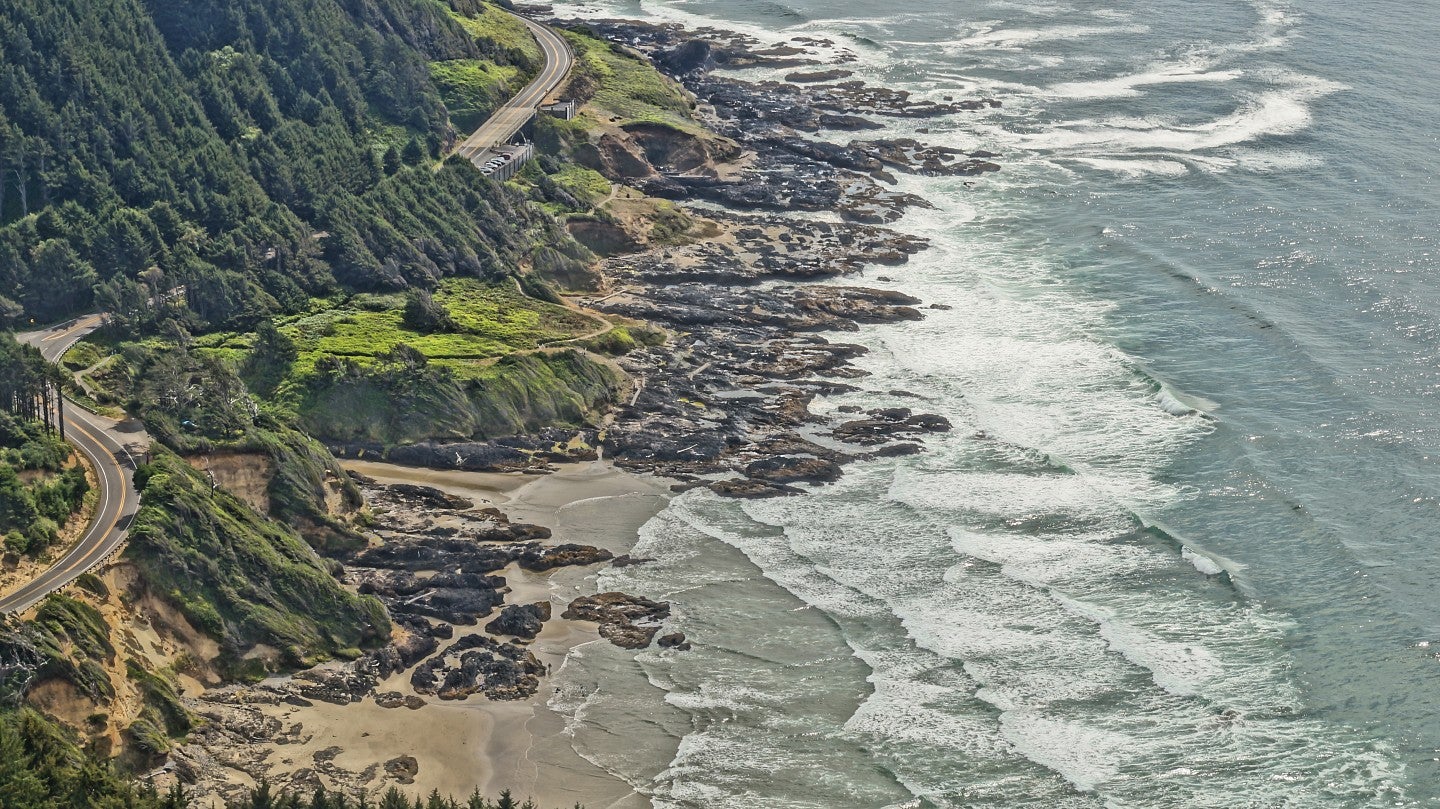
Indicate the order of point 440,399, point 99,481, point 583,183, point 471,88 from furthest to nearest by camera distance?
point 471,88 → point 583,183 → point 440,399 → point 99,481

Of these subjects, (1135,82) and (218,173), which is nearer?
(218,173)

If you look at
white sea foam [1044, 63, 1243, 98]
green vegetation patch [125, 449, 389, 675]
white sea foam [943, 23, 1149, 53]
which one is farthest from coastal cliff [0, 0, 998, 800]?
white sea foam [943, 23, 1149, 53]

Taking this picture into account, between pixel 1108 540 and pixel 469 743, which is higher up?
pixel 1108 540

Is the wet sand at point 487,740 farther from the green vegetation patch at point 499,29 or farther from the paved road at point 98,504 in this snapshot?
the green vegetation patch at point 499,29

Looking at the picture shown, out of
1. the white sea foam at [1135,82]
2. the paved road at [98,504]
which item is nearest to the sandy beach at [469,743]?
the paved road at [98,504]

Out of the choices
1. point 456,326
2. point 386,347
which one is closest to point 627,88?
point 456,326

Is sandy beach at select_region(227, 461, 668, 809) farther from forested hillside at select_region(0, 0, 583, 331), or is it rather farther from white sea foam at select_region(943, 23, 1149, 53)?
white sea foam at select_region(943, 23, 1149, 53)

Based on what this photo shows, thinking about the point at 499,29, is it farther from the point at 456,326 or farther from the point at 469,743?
the point at 469,743

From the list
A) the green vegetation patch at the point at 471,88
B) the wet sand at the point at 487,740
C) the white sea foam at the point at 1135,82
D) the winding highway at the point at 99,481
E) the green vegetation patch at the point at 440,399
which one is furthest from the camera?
the white sea foam at the point at 1135,82
